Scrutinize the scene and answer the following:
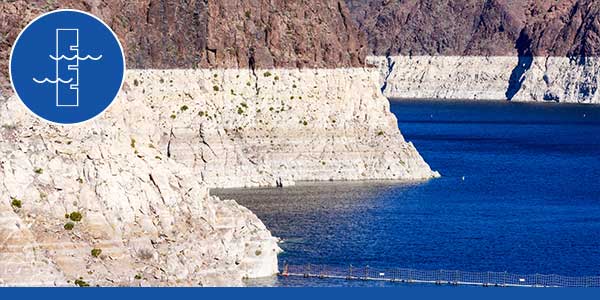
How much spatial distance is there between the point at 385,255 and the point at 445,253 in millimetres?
3751

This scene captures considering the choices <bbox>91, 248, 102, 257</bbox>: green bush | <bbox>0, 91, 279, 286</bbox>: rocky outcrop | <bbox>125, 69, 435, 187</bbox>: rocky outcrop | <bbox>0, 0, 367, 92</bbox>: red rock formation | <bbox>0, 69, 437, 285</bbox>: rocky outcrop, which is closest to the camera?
<bbox>0, 91, 279, 286</bbox>: rocky outcrop

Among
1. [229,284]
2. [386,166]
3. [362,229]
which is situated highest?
[386,166]

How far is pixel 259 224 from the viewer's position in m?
90.8

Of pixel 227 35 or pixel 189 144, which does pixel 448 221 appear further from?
pixel 227 35

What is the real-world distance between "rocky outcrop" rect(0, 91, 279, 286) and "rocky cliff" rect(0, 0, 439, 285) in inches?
2.1

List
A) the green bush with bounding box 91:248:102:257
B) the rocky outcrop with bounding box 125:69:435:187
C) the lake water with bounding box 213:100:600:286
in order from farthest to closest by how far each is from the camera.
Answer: the rocky outcrop with bounding box 125:69:435:187 → the lake water with bounding box 213:100:600:286 → the green bush with bounding box 91:248:102:257

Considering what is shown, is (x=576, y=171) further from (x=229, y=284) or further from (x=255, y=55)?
(x=229, y=284)

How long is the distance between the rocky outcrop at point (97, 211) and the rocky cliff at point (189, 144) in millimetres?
53

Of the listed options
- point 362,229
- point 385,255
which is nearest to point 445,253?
point 385,255

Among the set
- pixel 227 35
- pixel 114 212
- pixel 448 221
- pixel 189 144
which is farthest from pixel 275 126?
pixel 114 212

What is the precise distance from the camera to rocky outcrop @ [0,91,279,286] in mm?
72250

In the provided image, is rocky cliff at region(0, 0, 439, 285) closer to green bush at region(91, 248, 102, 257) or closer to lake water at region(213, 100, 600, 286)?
green bush at region(91, 248, 102, 257)

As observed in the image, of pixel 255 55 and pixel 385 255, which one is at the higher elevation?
pixel 255 55

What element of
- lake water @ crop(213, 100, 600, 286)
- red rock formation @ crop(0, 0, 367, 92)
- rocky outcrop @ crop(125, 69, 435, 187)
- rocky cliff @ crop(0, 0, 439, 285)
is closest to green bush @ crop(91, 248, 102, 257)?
rocky cliff @ crop(0, 0, 439, 285)
